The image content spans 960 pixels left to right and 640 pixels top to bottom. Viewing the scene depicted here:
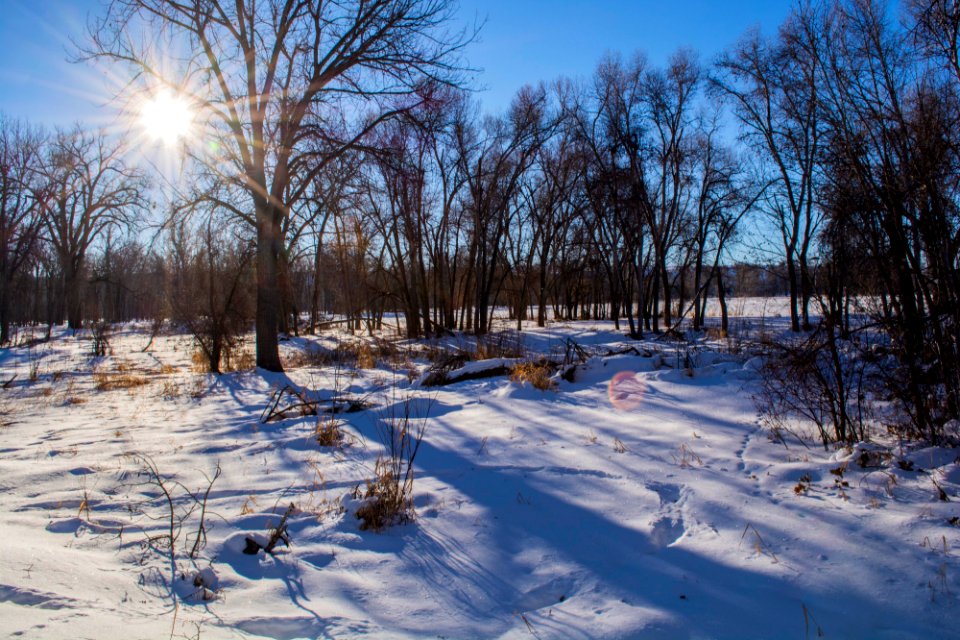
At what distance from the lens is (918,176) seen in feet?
12.7

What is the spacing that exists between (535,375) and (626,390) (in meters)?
1.24

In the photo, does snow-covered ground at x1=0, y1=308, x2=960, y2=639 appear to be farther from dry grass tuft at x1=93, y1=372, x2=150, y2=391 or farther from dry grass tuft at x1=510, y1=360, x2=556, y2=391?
dry grass tuft at x1=93, y1=372, x2=150, y2=391

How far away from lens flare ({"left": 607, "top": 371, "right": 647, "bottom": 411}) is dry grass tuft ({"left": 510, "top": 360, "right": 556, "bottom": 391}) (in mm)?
845

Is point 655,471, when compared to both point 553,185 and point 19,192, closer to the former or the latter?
point 553,185

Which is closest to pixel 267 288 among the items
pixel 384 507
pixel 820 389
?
pixel 384 507

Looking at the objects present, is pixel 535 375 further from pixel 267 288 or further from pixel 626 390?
pixel 267 288

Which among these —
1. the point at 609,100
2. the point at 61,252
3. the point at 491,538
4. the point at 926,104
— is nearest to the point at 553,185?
the point at 609,100

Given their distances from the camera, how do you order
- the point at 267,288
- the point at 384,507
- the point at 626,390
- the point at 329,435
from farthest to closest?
the point at 267,288 → the point at 626,390 → the point at 329,435 → the point at 384,507

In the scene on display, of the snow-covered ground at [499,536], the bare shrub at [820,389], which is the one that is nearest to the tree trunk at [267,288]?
the snow-covered ground at [499,536]

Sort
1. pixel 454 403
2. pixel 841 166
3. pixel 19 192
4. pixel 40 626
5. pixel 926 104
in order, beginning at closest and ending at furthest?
1. pixel 40 626
2. pixel 841 166
3. pixel 926 104
4. pixel 454 403
5. pixel 19 192

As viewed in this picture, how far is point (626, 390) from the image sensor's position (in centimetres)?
657

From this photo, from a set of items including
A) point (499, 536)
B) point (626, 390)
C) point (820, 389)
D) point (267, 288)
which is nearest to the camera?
point (499, 536)

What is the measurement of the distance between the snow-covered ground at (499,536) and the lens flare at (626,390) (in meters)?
0.75

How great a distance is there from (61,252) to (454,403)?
34.8m
